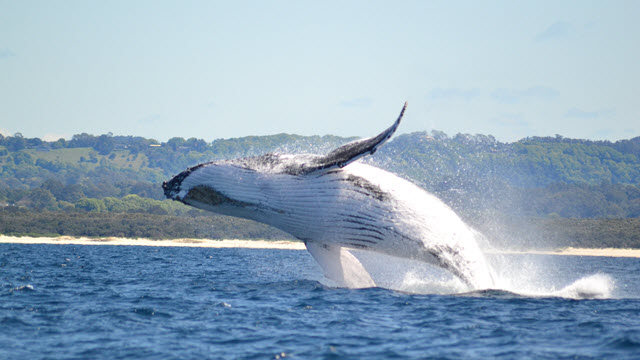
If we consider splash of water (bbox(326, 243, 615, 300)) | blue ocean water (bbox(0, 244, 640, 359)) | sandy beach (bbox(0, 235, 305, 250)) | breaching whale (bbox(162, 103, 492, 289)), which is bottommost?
sandy beach (bbox(0, 235, 305, 250))

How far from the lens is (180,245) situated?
77375 mm

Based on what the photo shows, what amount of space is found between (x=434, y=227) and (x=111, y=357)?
544 cm

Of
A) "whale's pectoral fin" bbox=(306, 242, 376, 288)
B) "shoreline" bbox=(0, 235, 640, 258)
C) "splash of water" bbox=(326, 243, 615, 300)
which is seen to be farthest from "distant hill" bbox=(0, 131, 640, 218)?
"whale's pectoral fin" bbox=(306, 242, 376, 288)

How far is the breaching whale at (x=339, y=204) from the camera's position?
11078 mm

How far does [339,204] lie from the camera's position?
1114 cm

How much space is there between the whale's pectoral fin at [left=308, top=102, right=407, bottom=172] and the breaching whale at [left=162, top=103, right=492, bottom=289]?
0.8 inches

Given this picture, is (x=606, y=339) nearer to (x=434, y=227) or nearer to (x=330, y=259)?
(x=434, y=227)

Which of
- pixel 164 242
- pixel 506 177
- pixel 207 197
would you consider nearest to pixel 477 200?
pixel 164 242

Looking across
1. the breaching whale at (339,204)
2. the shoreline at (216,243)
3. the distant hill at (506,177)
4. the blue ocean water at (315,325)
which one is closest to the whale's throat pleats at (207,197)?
the breaching whale at (339,204)

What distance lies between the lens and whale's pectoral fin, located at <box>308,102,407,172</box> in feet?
33.8

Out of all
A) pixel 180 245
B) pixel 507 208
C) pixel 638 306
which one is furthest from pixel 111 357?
pixel 507 208

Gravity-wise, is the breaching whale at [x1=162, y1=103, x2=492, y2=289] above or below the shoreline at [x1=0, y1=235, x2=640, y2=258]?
above

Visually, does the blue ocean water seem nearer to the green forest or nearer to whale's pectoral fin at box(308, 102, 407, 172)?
whale's pectoral fin at box(308, 102, 407, 172)

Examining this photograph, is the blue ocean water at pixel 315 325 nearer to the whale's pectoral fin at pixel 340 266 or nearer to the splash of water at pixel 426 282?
the whale's pectoral fin at pixel 340 266
